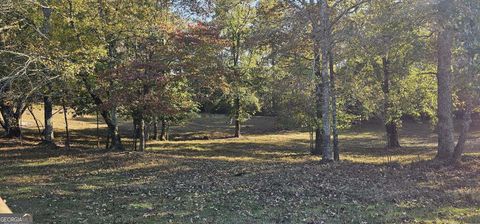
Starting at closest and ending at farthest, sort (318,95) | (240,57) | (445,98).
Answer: (445,98)
(318,95)
(240,57)

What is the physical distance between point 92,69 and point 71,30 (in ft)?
7.06

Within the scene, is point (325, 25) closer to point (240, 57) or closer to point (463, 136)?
point (463, 136)

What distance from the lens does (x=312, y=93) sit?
883 inches

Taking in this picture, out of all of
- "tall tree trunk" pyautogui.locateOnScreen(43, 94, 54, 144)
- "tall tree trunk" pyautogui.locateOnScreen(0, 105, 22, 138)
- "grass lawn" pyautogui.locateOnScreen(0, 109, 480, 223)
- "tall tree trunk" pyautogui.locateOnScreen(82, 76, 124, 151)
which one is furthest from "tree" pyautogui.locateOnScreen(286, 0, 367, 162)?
"tall tree trunk" pyautogui.locateOnScreen(0, 105, 22, 138)

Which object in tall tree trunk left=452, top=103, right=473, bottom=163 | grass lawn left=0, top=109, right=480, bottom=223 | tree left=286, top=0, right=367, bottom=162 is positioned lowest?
grass lawn left=0, top=109, right=480, bottom=223

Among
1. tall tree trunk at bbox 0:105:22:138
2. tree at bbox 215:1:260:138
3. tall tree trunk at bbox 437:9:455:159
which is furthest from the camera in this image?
tree at bbox 215:1:260:138

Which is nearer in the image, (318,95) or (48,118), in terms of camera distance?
(318,95)

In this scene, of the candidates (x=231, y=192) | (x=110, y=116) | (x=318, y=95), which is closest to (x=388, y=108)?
(x=318, y=95)

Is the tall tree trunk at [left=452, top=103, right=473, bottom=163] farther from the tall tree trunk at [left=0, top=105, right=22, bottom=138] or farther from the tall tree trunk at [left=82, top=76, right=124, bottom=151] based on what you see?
the tall tree trunk at [left=0, top=105, right=22, bottom=138]

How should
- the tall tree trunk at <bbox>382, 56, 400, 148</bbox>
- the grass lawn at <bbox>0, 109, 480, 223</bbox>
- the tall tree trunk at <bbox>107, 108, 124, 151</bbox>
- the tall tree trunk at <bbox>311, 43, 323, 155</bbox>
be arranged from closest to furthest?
the grass lawn at <bbox>0, 109, 480, 223</bbox>
the tall tree trunk at <bbox>311, 43, 323, 155</bbox>
the tall tree trunk at <bbox>107, 108, 124, 151</bbox>
the tall tree trunk at <bbox>382, 56, 400, 148</bbox>

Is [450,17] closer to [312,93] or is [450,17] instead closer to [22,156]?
[312,93]

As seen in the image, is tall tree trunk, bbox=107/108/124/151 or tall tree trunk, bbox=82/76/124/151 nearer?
tall tree trunk, bbox=82/76/124/151

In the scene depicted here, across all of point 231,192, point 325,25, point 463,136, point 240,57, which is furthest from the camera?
point 240,57

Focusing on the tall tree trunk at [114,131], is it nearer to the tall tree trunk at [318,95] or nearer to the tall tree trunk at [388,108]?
the tall tree trunk at [318,95]
